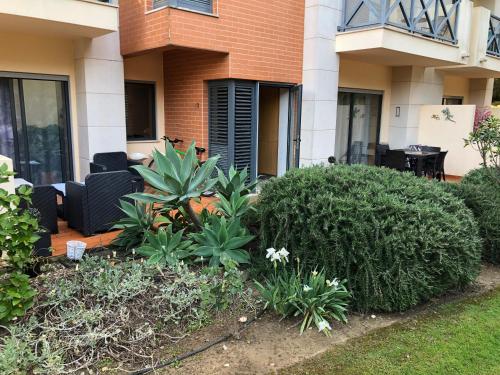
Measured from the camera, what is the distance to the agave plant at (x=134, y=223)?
17.1 feet

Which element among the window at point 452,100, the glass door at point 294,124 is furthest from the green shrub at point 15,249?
the window at point 452,100

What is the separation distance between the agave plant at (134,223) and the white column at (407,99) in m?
9.15

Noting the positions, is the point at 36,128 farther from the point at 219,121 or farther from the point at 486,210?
the point at 486,210

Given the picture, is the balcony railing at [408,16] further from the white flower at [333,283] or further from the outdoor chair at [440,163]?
the white flower at [333,283]

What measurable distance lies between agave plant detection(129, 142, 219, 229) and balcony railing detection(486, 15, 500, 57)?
11353mm

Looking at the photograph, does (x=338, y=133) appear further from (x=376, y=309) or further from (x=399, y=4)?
(x=376, y=309)

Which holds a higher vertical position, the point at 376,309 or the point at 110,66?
the point at 110,66

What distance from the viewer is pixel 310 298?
366cm

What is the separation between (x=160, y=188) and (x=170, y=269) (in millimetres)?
918

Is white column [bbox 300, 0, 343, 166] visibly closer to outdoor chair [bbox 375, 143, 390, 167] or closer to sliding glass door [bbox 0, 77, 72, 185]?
outdoor chair [bbox 375, 143, 390, 167]

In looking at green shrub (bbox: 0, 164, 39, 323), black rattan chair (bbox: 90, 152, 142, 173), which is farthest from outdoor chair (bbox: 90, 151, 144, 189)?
green shrub (bbox: 0, 164, 39, 323)

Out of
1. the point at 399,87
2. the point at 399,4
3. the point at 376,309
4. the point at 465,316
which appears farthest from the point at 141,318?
the point at 399,87

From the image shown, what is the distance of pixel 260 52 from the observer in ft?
27.8

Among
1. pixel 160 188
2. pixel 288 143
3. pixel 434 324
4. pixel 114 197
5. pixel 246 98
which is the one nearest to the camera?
pixel 434 324
